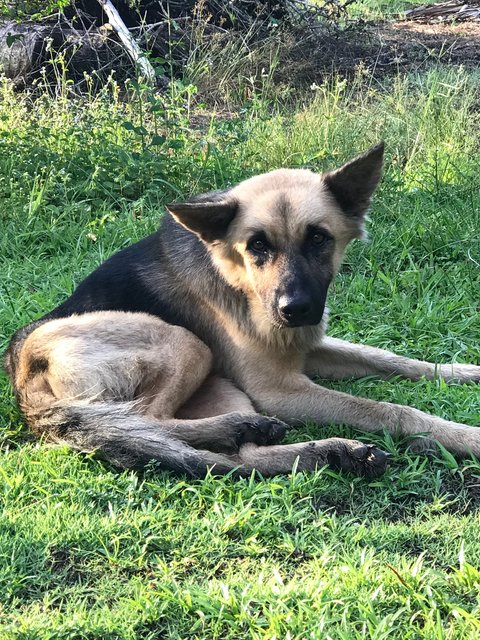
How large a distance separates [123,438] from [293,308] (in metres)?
1.01

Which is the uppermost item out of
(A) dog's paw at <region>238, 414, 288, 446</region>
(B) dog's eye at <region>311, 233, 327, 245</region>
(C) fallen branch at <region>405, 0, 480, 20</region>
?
(C) fallen branch at <region>405, 0, 480, 20</region>

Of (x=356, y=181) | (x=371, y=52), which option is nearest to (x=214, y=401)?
(x=356, y=181)

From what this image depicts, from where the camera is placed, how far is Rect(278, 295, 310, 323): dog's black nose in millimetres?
3535

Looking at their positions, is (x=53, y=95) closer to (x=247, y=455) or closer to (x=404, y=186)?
(x=404, y=186)

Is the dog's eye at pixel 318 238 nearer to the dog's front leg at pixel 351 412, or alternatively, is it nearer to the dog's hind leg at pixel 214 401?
the dog's front leg at pixel 351 412

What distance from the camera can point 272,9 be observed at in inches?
397

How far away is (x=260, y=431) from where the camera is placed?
11.5 feet

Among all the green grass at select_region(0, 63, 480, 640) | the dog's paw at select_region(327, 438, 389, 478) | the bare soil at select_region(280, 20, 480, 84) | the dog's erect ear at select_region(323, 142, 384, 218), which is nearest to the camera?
the green grass at select_region(0, 63, 480, 640)

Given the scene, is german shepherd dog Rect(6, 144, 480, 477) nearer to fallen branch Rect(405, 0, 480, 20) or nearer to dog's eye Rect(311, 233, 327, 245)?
dog's eye Rect(311, 233, 327, 245)

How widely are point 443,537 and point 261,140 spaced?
16.6 ft

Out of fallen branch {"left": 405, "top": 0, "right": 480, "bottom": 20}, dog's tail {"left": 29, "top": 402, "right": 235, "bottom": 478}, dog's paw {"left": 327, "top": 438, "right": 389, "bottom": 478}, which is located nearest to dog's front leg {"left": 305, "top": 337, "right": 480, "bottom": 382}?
dog's paw {"left": 327, "top": 438, "right": 389, "bottom": 478}

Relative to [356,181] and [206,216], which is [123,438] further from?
[356,181]

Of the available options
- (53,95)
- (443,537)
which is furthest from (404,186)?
(53,95)

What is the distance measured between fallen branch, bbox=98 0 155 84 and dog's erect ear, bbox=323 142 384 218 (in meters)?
4.52
